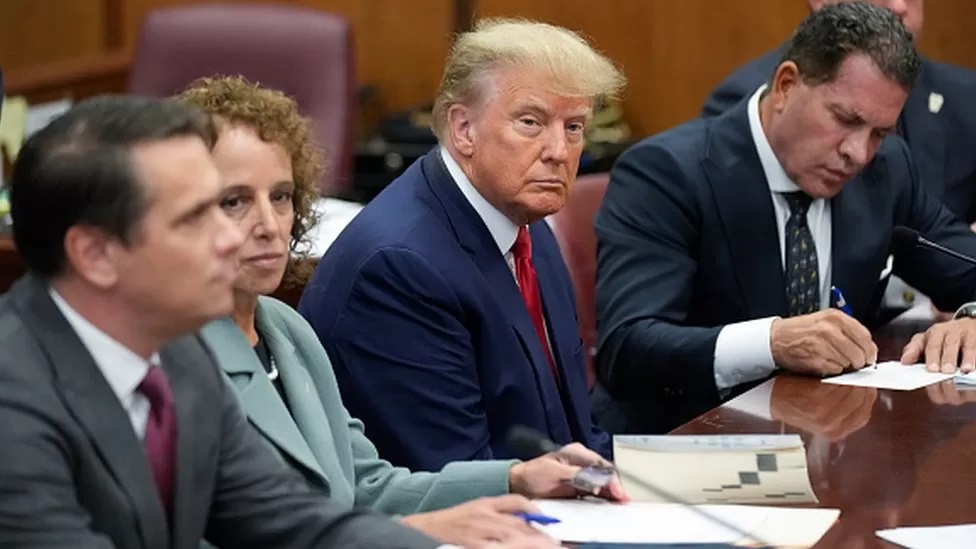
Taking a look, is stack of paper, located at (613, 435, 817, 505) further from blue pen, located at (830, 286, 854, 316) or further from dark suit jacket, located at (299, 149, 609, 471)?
blue pen, located at (830, 286, 854, 316)

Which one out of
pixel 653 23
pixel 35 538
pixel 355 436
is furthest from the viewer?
pixel 653 23

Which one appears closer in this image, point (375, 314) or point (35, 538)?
point (35, 538)

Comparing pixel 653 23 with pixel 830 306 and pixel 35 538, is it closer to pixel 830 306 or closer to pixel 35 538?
pixel 830 306

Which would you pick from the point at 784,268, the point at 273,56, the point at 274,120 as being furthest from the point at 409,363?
the point at 273,56

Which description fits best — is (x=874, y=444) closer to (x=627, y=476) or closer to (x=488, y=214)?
(x=627, y=476)

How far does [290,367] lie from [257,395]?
94 mm

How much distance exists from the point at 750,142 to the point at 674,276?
31 cm

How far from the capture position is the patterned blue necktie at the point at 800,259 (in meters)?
3.21

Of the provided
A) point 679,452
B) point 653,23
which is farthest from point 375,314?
point 653,23

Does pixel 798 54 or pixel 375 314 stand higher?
pixel 798 54

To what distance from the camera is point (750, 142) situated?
10.6 feet

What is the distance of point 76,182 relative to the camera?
1.58m

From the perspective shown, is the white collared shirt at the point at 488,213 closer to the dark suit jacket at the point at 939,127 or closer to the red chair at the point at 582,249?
the red chair at the point at 582,249

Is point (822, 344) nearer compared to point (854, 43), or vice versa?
point (822, 344)
